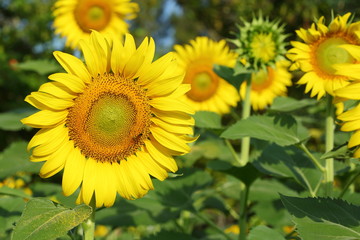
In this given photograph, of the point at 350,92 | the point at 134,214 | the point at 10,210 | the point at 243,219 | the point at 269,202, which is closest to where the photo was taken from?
the point at 350,92

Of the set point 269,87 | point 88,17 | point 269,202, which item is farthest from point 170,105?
point 88,17

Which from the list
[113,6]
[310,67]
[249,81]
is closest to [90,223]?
[310,67]

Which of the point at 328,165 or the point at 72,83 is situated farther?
the point at 328,165

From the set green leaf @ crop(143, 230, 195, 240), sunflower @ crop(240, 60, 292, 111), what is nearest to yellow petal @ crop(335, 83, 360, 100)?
green leaf @ crop(143, 230, 195, 240)

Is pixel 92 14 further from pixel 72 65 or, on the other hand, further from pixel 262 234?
pixel 262 234

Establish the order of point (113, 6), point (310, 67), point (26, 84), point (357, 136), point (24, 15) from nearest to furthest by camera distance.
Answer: point (357, 136) → point (310, 67) → point (113, 6) → point (26, 84) → point (24, 15)

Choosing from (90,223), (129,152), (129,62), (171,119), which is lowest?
(90,223)

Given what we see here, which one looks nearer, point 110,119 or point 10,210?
point 110,119

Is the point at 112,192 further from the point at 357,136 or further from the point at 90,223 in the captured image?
the point at 357,136
